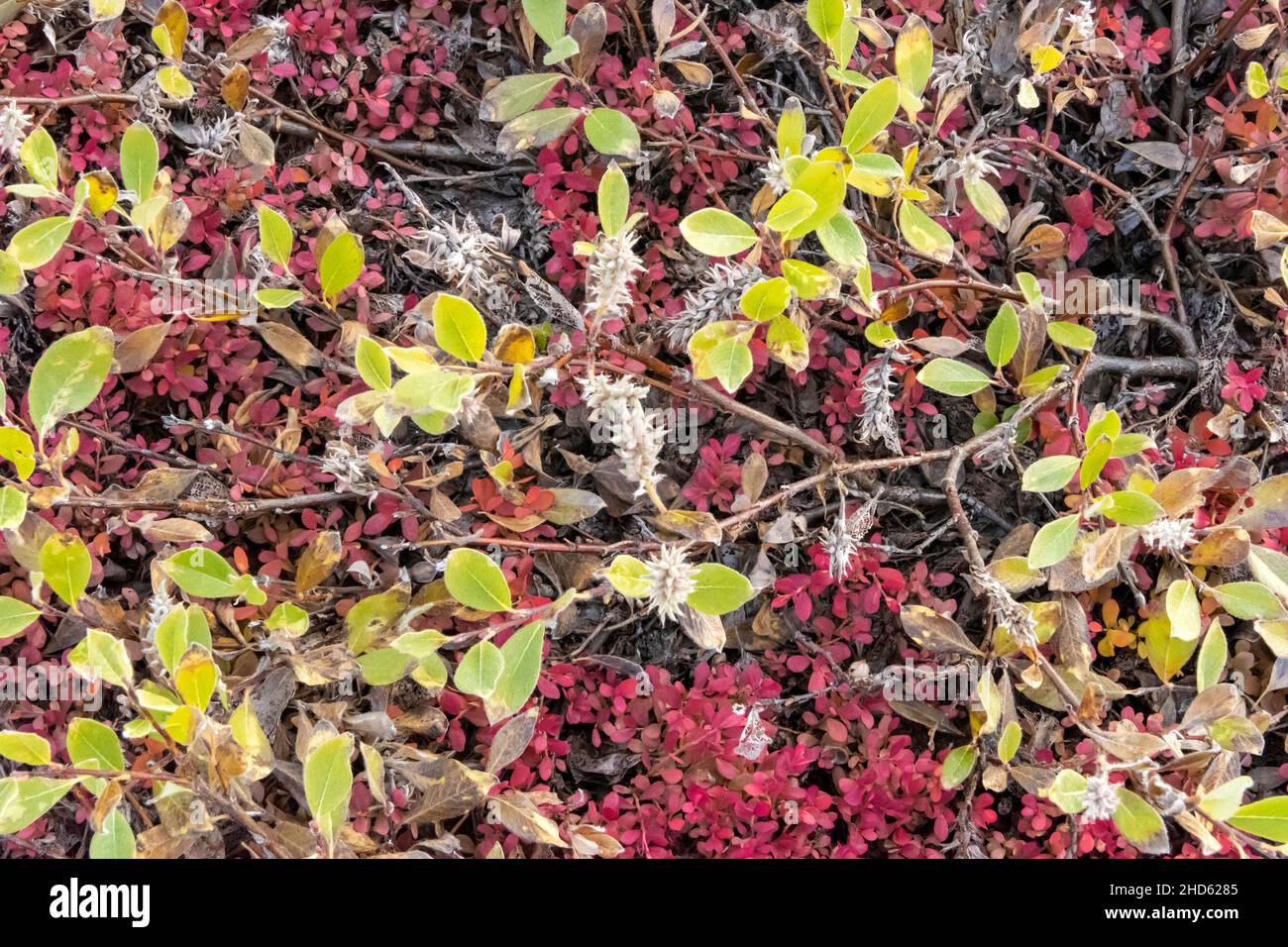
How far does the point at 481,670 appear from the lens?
1598 millimetres

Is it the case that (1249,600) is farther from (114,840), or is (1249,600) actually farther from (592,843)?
(114,840)

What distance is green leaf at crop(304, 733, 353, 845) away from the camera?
1.59 m

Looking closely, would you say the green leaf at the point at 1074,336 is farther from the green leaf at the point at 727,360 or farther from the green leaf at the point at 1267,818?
the green leaf at the point at 1267,818

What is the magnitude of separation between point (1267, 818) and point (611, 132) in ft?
5.66

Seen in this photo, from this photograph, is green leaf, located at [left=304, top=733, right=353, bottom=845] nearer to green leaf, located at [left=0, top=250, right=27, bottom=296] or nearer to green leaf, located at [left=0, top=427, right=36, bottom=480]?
green leaf, located at [left=0, top=427, right=36, bottom=480]

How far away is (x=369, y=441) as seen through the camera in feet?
7.18

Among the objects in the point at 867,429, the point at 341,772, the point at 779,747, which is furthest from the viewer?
the point at 779,747

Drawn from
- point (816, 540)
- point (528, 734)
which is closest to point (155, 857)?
point (528, 734)

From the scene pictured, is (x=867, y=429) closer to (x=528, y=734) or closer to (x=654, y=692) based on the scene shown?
(x=654, y=692)

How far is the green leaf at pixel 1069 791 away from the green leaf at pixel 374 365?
4.34 feet

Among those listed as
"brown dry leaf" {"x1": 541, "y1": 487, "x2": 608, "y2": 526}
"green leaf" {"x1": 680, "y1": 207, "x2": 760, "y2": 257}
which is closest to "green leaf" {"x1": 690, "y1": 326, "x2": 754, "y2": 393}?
"green leaf" {"x1": 680, "y1": 207, "x2": 760, "y2": 257}

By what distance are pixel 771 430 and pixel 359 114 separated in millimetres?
1401
